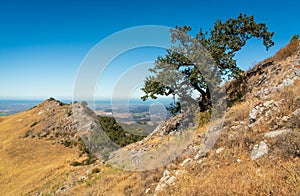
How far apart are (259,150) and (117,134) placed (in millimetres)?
29942

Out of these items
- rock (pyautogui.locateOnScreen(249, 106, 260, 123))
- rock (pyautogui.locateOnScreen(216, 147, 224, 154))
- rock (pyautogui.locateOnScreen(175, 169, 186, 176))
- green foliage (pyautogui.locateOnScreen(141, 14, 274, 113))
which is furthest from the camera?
green foliage (pyautogui.locateOnScreen(141, 14, 274, 113))

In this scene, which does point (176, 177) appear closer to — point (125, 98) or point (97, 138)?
point (125, 98)

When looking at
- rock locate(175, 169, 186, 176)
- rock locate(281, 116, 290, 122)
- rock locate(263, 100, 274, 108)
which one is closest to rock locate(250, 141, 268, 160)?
rock locate(281, 116, 290, 122)

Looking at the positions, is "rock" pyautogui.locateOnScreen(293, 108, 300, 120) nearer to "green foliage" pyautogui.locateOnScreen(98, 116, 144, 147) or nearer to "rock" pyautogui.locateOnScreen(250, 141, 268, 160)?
"rock" pyautogui.locateOnScreen(250, 141, 268, 160)

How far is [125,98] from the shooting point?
1598 centimetres

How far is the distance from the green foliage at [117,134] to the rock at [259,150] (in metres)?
25.0

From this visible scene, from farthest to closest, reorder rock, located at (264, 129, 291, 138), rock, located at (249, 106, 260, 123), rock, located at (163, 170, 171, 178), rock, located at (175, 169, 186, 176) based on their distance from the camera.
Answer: rock, located at (249, 106, 260, 123) → rock, located at (163, 170, 171, 178) → rock, located at (175, 169, 186, 176) → rock, located at (264, 129, 291, 138)

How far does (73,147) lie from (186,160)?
115ft

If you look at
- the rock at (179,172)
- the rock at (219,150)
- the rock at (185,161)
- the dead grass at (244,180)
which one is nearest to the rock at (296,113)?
the dead grass at (244,180)

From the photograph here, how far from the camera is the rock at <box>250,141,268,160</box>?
21.7 ft

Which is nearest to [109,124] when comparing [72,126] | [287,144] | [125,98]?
[72,126]

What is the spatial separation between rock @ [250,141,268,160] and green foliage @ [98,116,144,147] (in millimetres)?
25041

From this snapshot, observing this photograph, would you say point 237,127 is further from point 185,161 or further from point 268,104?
point 185,161

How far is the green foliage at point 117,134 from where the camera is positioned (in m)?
32.4
